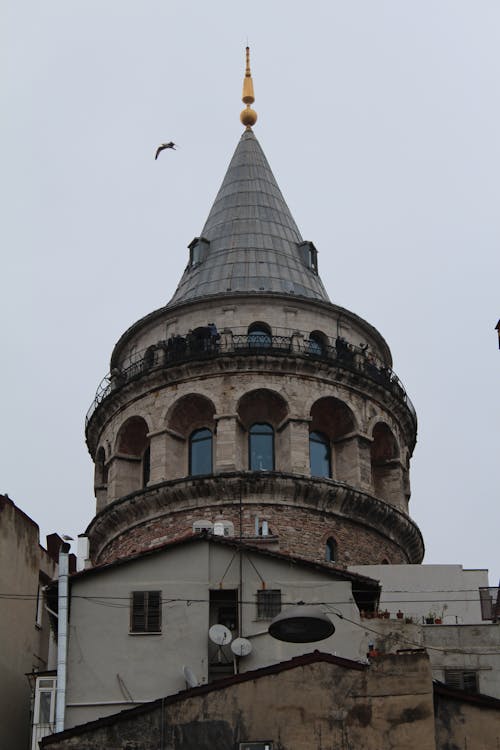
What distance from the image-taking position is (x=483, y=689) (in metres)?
33.3

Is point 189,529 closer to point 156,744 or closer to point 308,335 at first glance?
point 308,335

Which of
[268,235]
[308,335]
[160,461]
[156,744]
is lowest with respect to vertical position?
[156,744]

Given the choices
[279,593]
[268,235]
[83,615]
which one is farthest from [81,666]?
[268,235]

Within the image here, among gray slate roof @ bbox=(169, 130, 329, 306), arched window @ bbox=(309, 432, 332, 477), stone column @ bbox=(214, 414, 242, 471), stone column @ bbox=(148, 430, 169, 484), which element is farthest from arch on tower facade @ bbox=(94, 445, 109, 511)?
arched window @ bbox=(309, 432, 332, 477)

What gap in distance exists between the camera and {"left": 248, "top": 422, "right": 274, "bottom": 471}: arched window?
4603 centimetres

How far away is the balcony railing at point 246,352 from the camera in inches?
1857

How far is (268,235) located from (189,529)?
13.9 meters

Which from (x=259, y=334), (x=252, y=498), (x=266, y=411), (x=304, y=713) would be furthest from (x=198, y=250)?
(x=304, y=713)

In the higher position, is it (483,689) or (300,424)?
(300,424)

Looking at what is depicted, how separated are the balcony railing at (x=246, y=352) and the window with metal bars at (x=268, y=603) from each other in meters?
16.4

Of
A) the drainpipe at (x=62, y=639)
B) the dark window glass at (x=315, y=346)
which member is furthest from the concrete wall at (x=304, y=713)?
the dark window glass at (x=315, y=346)

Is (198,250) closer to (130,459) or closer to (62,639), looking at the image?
(130,459)

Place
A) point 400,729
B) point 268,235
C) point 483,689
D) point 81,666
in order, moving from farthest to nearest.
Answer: point 268,235, point 483,689, point 81,666, point 400,729

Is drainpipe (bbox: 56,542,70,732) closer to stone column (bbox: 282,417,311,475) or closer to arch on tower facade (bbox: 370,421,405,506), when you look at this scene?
stone column (bbox: 282,417,311,475)
